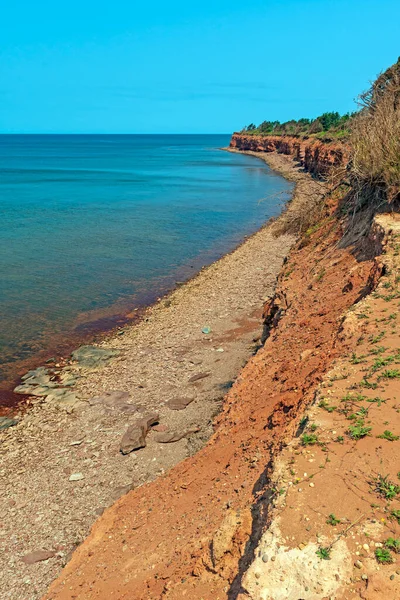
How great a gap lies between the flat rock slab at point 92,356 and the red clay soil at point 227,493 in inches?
294

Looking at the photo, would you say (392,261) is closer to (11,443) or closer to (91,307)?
(11,443)

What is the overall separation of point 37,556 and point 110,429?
3.80 meters

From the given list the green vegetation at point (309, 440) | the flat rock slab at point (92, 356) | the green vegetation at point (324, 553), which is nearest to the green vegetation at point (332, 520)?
the green vegetation at point (324, 553)

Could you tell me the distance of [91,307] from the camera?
2156 cm

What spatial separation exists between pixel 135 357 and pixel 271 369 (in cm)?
799

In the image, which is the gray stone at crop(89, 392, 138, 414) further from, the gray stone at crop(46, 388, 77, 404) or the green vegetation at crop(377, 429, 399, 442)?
the green vegetation at crop(377, 429, 399, 442)

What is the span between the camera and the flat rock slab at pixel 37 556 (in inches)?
332

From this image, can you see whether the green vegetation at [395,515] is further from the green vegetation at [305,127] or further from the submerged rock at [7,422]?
the green vegetation at [305,127]

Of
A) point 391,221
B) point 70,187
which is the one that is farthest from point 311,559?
point 70,187

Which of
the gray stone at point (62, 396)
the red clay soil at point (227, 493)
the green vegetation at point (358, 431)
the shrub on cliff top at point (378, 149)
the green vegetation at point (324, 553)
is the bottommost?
the gray stone at point (62, 396)

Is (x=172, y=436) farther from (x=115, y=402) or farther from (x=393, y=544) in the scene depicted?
(x=393, y=544)

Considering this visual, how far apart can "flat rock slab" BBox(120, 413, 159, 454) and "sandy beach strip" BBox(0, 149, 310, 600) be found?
162 mm

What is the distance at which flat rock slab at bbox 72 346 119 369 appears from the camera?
1586 cm

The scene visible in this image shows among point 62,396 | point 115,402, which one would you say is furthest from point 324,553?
point 62,396
